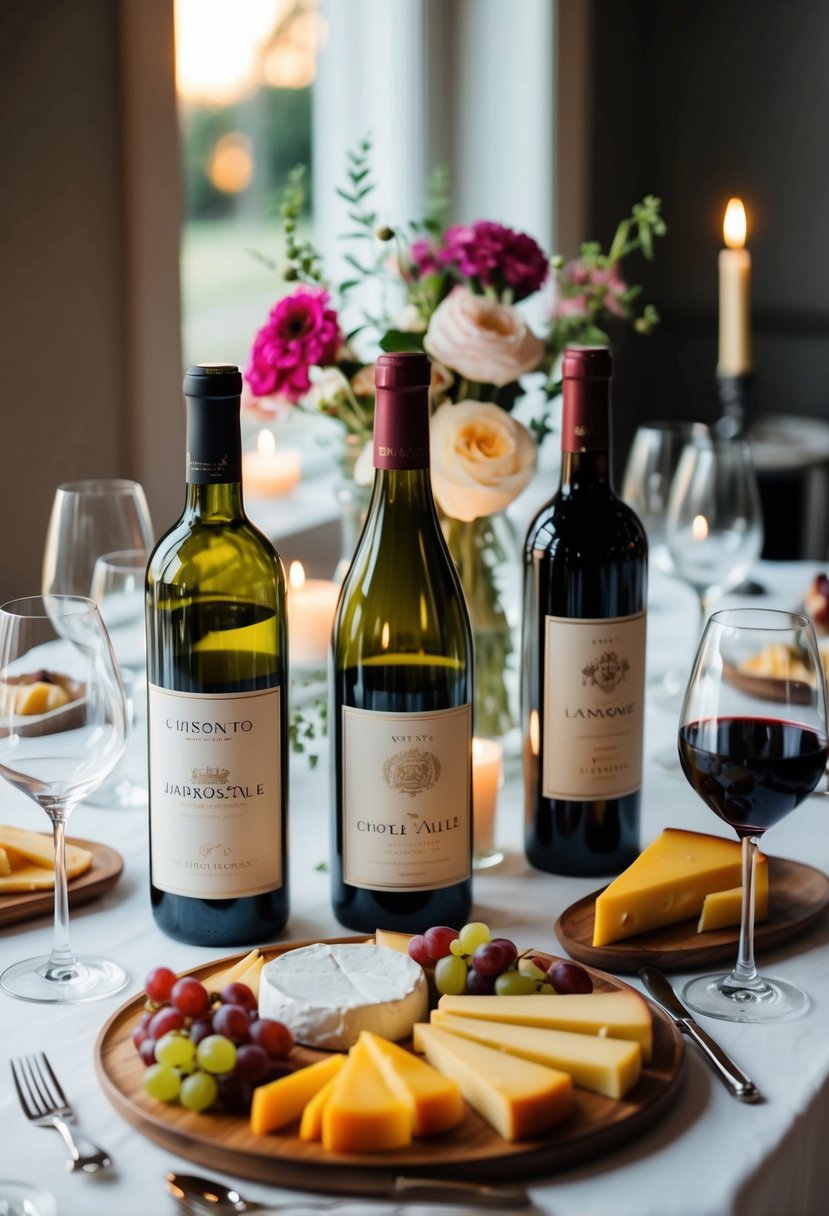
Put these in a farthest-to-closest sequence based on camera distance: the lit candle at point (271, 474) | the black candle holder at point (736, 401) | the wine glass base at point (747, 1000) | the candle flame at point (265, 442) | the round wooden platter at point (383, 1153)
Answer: the lit candle at point (271, 474)
the black candle holder at point (736, 401)
the candle flame at point (265, 442)
the wine glass base at point (747, 1000)
the round wooden platter at point (383, 1153)

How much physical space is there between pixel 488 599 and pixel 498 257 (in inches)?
12.7

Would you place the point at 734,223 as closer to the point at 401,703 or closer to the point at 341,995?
the point at 401,703

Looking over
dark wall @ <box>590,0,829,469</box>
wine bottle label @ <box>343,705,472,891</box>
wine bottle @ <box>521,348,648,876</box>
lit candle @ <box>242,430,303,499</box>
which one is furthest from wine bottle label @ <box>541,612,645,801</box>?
dark wall @ <box>590,0,829,469</box>

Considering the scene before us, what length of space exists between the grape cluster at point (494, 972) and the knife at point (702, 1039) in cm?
7

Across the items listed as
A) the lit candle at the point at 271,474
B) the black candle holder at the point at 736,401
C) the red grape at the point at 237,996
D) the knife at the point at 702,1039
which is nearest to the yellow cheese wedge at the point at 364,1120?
the red grape at the point at 237,996

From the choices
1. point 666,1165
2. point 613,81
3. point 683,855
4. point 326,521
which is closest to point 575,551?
point 683,855

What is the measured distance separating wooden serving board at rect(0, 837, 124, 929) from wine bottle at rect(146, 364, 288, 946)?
80 mm

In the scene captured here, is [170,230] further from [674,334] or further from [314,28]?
[674,334]

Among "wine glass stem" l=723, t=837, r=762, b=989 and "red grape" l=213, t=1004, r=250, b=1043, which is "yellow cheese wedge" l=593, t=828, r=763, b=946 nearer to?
"wine glass stem" l=723, t=837, r=762, b=989

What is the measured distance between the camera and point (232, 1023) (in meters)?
0.77

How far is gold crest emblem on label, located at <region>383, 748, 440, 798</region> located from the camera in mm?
988

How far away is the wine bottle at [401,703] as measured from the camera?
983 mm

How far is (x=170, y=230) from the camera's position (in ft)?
7.03

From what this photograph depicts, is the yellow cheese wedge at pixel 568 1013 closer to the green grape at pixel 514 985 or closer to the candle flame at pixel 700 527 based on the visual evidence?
the green grape at pixel 514 985
